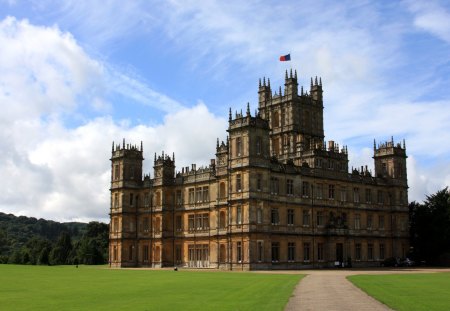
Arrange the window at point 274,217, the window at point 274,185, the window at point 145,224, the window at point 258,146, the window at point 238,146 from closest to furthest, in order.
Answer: the window at point 258,146 → the window at point 238,146 → the window at point 274,217 → the window at point 274,185 → the window at point 145,224

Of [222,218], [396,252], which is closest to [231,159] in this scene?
[222,218]

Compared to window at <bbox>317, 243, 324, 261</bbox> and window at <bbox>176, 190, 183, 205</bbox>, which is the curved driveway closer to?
window at <bbox>317, 243, 324, 261</bbox>

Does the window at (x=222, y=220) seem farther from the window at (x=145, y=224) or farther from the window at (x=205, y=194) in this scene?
the window at (x=145, y=224)

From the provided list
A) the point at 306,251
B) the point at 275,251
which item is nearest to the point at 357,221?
the point at 306,251

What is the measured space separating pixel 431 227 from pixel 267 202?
2769cm

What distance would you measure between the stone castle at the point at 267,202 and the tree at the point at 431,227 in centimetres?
194

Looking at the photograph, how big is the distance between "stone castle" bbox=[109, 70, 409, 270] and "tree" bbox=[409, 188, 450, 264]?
76.5 inches

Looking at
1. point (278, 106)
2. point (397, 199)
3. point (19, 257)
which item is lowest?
point (19, 257)

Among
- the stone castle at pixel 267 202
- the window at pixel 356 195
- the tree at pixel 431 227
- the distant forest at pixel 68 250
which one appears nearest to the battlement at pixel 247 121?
the stone castle at pixel 267 202

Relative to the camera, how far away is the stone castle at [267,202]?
6197cm

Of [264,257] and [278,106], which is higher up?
[278,106]

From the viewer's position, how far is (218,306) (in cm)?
2131

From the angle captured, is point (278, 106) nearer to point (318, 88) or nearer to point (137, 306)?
point (318, 88)

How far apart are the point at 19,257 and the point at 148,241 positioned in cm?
3675
